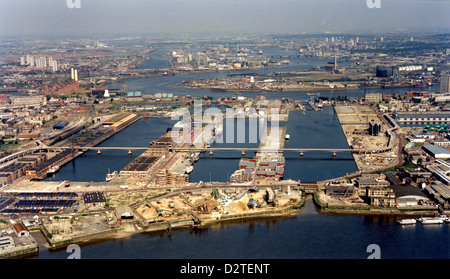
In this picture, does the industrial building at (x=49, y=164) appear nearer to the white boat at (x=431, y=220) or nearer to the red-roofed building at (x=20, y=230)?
A: the red-roofed building at (x=20, y=230)

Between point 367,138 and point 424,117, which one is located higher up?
point 424,117

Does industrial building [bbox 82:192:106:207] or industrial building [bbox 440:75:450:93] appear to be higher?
industrial building [bbox 440:75:450:93]

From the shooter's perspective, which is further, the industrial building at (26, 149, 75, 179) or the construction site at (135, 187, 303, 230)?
the industrial building at (26, 149, 75, 179)

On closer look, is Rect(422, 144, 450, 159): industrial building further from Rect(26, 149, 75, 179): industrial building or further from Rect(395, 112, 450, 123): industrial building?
Rect(26, 149, 75, 179): industrial building

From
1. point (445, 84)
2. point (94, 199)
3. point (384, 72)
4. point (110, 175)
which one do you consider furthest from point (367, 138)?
point (384, 72)

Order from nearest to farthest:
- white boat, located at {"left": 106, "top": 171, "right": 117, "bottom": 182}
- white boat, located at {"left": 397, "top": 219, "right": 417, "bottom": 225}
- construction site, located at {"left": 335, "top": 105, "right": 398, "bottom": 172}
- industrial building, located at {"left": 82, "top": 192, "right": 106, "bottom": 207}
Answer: white boat, located at {"left": 397, "top": 219, "right": 417, "bottom": 225} < industrial building, located at {"left": 82, "top": 192, "right": 106, "bottom": 207} < white boat, located at {"left": 106, "top": 171, "right": 117, "bottom": 182} < construction site, located at {"left": 335, "top": 105, "right": 398, "bottom": 172}

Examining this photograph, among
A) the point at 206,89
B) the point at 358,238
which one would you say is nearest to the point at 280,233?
the point at 358,238

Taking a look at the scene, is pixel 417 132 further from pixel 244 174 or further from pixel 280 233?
pixel 280 233

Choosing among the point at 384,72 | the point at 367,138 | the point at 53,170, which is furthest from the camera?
the point at 384,72

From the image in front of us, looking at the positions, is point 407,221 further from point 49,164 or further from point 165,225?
point 49,164

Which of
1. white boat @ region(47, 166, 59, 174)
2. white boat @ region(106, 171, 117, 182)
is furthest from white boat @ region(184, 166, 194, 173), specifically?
white boat @ region(47, 166, 59, 174)

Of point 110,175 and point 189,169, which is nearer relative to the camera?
point 110,175
